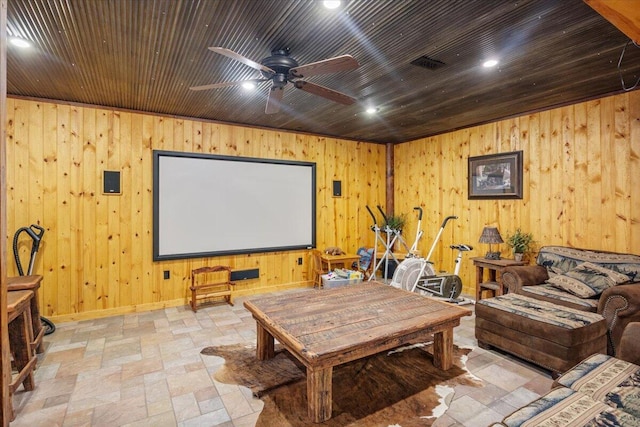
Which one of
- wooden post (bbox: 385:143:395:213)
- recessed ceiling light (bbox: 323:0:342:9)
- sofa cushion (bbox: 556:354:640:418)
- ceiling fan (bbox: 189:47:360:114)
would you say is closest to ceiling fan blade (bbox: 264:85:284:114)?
ceiling fan (bbox: 189:47:360:114)

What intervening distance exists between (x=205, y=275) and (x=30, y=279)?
2052mm

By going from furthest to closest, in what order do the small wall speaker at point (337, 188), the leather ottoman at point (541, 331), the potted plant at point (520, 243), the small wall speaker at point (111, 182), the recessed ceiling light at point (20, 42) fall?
1. the small wall speaker at point (337, 188)
2. the potted plant at point (520, 243)
3. the small wall speaker at point (111, 182)
4. the leather ottoman at point (541, 331)
5. the recessed ceiling light at point (20, 42)

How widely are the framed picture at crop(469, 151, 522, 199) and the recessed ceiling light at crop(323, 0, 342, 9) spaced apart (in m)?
3.58

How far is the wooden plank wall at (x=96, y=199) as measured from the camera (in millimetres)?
3721

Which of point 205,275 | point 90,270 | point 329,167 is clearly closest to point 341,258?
point 329,167

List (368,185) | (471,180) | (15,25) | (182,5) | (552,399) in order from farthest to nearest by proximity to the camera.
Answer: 1. (368,185)
2. (471,180)
3. (15,25)
4. (182,5)
5. (552,399)

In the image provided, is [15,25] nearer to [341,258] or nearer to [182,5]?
[182,5]

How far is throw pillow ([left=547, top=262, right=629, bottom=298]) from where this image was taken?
122 inches

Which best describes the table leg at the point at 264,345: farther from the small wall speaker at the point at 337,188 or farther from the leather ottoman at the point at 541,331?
the small wall speaker at the point at 337,188

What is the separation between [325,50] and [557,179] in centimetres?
343

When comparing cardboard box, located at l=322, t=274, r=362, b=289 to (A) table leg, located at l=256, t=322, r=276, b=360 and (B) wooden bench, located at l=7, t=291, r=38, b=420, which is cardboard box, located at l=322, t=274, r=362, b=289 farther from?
(B) wooden bench, located at l=7, t=291, r=38, b=420

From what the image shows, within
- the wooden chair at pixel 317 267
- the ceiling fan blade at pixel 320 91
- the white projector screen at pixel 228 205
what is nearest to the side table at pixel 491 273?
the wooden chair at pixel 317 267

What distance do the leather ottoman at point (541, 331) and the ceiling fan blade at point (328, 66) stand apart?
250 cm

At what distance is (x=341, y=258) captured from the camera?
5.20 metres
